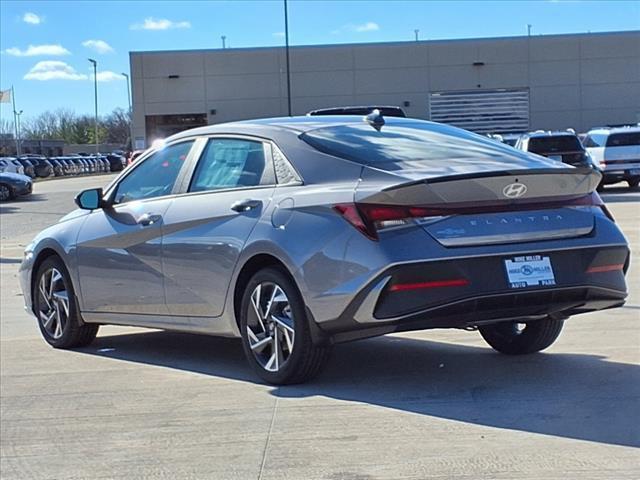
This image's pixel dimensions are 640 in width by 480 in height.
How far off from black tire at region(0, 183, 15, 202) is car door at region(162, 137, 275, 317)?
29197 millimetres

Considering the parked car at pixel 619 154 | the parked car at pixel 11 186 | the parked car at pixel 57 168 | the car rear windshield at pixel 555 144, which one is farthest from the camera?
the parked car at pixel 57 168

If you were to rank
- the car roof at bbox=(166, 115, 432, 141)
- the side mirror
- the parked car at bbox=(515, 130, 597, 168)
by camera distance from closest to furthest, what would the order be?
the car roof at bbox=(166, 115, 432, 141), the side mirror, the parked car at bbox=(515, 130, 597, 168)

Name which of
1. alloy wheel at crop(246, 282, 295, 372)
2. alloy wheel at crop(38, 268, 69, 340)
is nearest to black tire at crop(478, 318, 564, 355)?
alloy wheel at crop(246, 282, 295, 372)

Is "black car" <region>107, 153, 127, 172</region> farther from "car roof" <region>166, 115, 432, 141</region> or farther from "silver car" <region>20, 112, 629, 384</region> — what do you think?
"car roof" <region>166, 115, 432, 141</region>

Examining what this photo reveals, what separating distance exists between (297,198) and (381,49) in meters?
A: 42.2

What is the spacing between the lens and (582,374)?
589 centimetres

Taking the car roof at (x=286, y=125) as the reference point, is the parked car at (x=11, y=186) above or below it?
below

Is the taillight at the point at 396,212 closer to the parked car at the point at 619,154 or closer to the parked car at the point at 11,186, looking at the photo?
the parked car at the point at 619,154

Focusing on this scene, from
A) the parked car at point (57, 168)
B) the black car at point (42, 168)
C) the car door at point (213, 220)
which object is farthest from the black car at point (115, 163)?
the car door at point (213, 220)

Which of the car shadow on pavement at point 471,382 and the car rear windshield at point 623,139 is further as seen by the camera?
the car rear windshield at point 623,139

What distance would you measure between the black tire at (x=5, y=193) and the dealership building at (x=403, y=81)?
1205cm

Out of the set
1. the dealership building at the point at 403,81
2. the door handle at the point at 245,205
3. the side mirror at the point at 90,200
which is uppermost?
the dealership building at the point at 403,81

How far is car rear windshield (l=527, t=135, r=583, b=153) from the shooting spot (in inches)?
878

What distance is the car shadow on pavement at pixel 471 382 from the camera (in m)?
4.96
